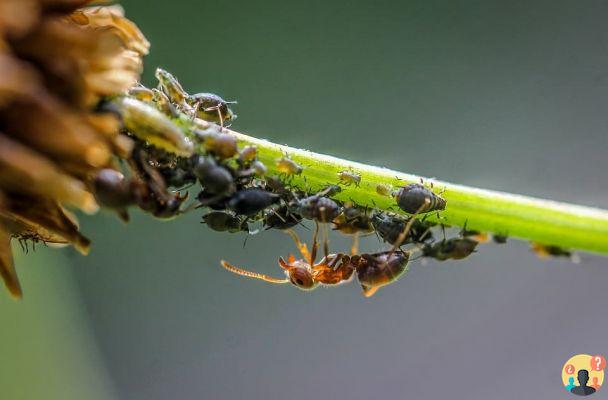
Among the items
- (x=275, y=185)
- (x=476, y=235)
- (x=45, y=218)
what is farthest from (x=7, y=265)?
(x=476, y=235)

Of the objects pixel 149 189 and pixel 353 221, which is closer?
pixel 149 189

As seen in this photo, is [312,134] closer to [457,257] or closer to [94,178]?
[457,257]

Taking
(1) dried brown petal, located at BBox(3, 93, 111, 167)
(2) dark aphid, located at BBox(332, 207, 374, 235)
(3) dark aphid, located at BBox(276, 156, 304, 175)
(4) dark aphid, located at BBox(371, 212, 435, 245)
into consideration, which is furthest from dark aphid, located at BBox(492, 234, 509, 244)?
(1) dried brown petal, located at BBox(3, 93, 111, 167)

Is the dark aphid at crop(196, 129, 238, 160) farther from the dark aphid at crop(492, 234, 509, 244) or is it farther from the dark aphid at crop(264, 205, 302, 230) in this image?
the dark aphid at crop(492, 234, 509, 244)

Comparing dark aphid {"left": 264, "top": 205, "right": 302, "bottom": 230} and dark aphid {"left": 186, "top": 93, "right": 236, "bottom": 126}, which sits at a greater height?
dark aphid {"left": 186, "top": 93, "right": 236, "bottom": 126}

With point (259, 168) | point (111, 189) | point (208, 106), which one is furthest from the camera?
point (208, 106)

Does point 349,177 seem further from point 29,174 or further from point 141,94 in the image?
point 29,174
